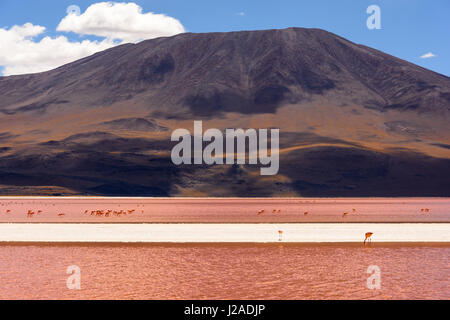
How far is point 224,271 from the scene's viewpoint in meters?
24.2

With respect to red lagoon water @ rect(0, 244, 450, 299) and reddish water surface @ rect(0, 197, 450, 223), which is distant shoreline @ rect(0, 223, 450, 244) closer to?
red lagoon water @ rect(0, 244, 450, 299)

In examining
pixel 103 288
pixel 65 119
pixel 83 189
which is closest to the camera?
pixel 103 288

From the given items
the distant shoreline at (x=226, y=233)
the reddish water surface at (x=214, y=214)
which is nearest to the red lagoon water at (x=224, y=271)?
the distant shoreline at (x=226, y=233)

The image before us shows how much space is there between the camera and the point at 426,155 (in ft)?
502

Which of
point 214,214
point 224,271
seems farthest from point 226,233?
point 214,214

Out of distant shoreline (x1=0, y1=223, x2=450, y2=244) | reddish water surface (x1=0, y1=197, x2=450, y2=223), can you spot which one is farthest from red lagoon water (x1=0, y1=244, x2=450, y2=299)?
reddish water surface (x1=0, y1=197, x2=450, y2=223)

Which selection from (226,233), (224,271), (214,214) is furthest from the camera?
(214,214)

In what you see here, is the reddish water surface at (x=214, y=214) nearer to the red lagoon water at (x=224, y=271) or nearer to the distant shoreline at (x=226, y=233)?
the distant shoreline at (x=226, y=233)

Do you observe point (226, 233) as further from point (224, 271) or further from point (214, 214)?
point (214, 214)

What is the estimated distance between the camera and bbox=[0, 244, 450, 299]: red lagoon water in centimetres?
2031

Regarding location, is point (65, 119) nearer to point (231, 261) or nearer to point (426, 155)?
point (426, 155)
